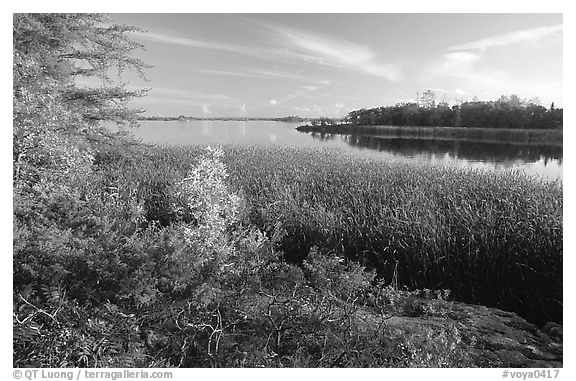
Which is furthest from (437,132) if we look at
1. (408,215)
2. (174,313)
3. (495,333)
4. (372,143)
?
(174,313)

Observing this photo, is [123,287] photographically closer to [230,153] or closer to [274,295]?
[274,295]

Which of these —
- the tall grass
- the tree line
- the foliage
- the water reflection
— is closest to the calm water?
the water reflection

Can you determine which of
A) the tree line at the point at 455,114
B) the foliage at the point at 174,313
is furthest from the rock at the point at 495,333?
the tree line at the point at 455,114

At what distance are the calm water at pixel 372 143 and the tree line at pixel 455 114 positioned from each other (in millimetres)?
254

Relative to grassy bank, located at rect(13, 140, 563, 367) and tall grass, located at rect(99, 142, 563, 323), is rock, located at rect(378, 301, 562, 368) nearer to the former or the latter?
grassy bank, located at rect(13, 140, 563, 367)

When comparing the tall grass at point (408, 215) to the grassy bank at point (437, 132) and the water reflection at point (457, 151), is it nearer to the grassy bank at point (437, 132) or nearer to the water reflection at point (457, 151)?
the water reflection at point (457, 151)

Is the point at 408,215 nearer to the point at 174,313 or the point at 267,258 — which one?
the point at 267,258

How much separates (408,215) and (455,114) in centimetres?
122

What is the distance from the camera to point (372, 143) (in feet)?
15.0

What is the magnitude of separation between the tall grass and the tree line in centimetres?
69

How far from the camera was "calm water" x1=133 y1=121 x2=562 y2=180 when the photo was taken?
415 centimetres

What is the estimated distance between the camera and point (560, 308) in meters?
3.30

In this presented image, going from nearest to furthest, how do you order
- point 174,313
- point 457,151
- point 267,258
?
point 174,313, point 267,258, point 457,151

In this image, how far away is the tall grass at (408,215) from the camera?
3.68 metres
